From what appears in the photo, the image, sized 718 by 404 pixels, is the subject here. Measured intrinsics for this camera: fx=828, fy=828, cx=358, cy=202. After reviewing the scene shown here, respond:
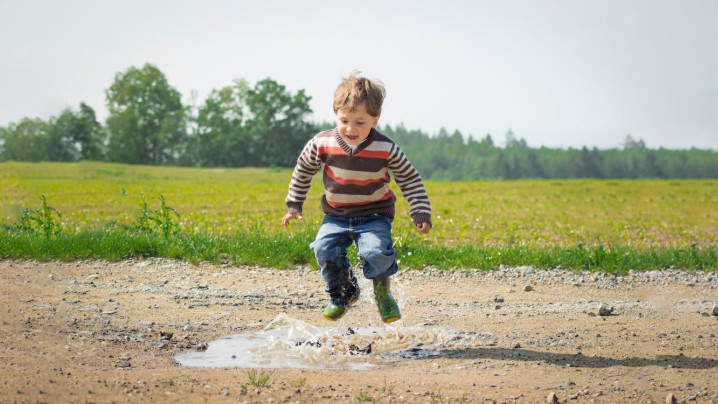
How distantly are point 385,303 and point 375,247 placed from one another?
43cm

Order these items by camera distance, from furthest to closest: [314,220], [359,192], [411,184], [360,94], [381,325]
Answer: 1. [314,220]
2. [381,325]
3. [411,184]
4. [359,192]
5. [360,94]

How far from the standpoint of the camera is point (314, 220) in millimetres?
10977

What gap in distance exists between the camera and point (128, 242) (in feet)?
30.4

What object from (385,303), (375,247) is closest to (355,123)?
(375,247)

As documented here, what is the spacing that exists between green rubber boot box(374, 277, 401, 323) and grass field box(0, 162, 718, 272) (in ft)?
10.2

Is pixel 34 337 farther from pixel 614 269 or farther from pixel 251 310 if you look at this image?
pixel 614 269

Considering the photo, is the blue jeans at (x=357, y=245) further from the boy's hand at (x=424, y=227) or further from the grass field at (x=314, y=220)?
the grass field at (x=314, y=220)

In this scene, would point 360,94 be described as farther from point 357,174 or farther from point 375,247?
point 375,247

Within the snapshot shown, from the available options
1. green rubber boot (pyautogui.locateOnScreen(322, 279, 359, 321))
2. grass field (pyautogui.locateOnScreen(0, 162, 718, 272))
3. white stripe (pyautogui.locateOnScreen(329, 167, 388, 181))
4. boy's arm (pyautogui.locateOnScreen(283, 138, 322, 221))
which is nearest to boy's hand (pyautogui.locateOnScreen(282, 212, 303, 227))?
boy's arm (pyautogui.locateOnScreen(283, 138, 322, 221))

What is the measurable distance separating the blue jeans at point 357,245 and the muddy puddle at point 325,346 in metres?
0.43

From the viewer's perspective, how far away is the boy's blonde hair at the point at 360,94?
17.7 feet

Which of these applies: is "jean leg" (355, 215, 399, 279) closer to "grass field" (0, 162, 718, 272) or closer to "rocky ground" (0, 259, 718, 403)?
"rocky ground" (0, 259, 718, 403)

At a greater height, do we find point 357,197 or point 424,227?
point 357,197

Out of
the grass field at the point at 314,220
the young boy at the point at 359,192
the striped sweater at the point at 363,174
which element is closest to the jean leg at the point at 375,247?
the young boy at the point at 359,192
